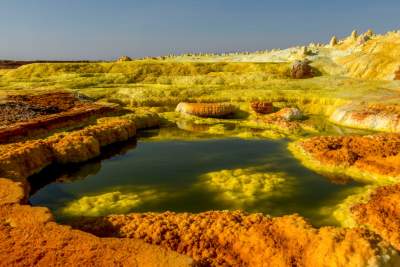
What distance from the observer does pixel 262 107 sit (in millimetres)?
34969

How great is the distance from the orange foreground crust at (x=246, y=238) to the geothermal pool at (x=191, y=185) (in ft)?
10.9

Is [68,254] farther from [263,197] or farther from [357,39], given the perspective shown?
[357,39]

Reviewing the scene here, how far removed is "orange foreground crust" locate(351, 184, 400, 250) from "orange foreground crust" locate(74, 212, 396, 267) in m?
3.01

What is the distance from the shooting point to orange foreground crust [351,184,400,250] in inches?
521

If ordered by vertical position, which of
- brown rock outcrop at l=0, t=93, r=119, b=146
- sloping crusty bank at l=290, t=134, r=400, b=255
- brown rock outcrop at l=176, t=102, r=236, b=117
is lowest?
brown rock outcrop at l=176, t=102, r=236, b=117

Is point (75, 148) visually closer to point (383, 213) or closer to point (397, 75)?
point (383, 213)

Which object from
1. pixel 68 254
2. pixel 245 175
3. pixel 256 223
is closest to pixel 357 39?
pixel 245 175

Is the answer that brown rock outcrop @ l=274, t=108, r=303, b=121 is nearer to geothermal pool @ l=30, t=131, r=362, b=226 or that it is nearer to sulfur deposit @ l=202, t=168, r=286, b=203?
geothermal pool @ l=30, t=131, r=362, b=226

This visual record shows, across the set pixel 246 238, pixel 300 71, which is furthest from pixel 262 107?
pixel 246 238

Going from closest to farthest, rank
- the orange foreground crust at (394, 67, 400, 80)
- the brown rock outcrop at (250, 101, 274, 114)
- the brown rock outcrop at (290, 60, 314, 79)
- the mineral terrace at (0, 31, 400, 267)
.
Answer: the mineral terrace at (0, 31, 400, 267) < the brown rock outcrop at (250, 101, 274, 114) < the orange foreground crust at (394, 67, 400, 80) < the brown rock outcrop at (290, 60, 314, 79)

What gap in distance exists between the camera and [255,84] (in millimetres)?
46906

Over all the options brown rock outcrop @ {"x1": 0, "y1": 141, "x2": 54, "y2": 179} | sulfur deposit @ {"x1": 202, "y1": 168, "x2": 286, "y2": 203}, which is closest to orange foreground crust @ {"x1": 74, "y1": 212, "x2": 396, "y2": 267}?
sulfur deposit @ {"x1": 202, "y1": 168, "x2": 286, "y2": 203}

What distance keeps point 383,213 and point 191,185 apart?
27.0 ft

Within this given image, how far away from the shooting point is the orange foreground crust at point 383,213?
1323cm
